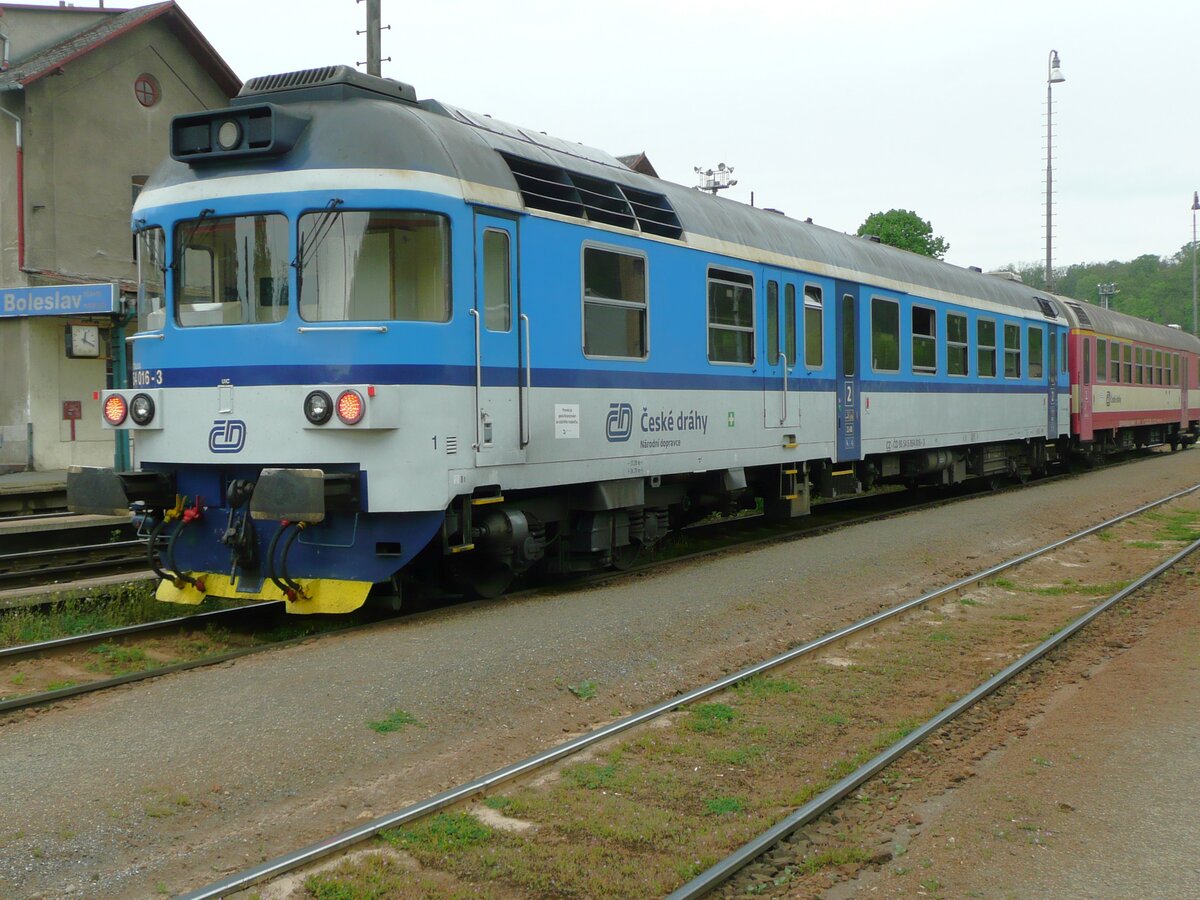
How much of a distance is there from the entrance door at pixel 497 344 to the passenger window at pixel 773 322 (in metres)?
4.36

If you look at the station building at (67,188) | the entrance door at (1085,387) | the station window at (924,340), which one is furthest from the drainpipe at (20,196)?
the entrance door at (1085,387)

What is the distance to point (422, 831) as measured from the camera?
181 inches

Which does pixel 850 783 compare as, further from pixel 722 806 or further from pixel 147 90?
pixel 147 90

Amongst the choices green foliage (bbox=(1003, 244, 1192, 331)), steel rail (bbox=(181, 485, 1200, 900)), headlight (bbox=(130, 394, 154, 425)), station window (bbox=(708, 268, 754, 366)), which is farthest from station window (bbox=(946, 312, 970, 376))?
green foliage (bbox=(1003, 244, 1192, 331))

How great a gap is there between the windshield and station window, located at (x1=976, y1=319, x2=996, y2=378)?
42.3ft

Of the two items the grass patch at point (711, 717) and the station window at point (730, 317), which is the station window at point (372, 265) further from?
the station window at point (730, 317)

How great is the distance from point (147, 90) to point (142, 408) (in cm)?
1945

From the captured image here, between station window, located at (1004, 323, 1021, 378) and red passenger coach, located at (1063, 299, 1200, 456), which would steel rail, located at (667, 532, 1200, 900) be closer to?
station window, located at (1004, 323, 1021, 378)

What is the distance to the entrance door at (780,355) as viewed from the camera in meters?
12.4

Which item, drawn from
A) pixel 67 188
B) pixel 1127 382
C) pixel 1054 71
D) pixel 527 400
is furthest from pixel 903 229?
pixel 527 400

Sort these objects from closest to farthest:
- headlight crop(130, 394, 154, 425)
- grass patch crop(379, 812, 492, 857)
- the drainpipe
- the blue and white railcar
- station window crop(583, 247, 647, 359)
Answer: grass patch crop(379, 812, 492, 857) → the blue and white railcar → headlight crop(130, 394, 154, 425) → station window crop(583, 247, 647, 359) → the drainpipe

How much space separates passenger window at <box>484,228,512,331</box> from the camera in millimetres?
8516

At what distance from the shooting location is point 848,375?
1413cm

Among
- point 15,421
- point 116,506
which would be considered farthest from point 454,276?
point 15,421
